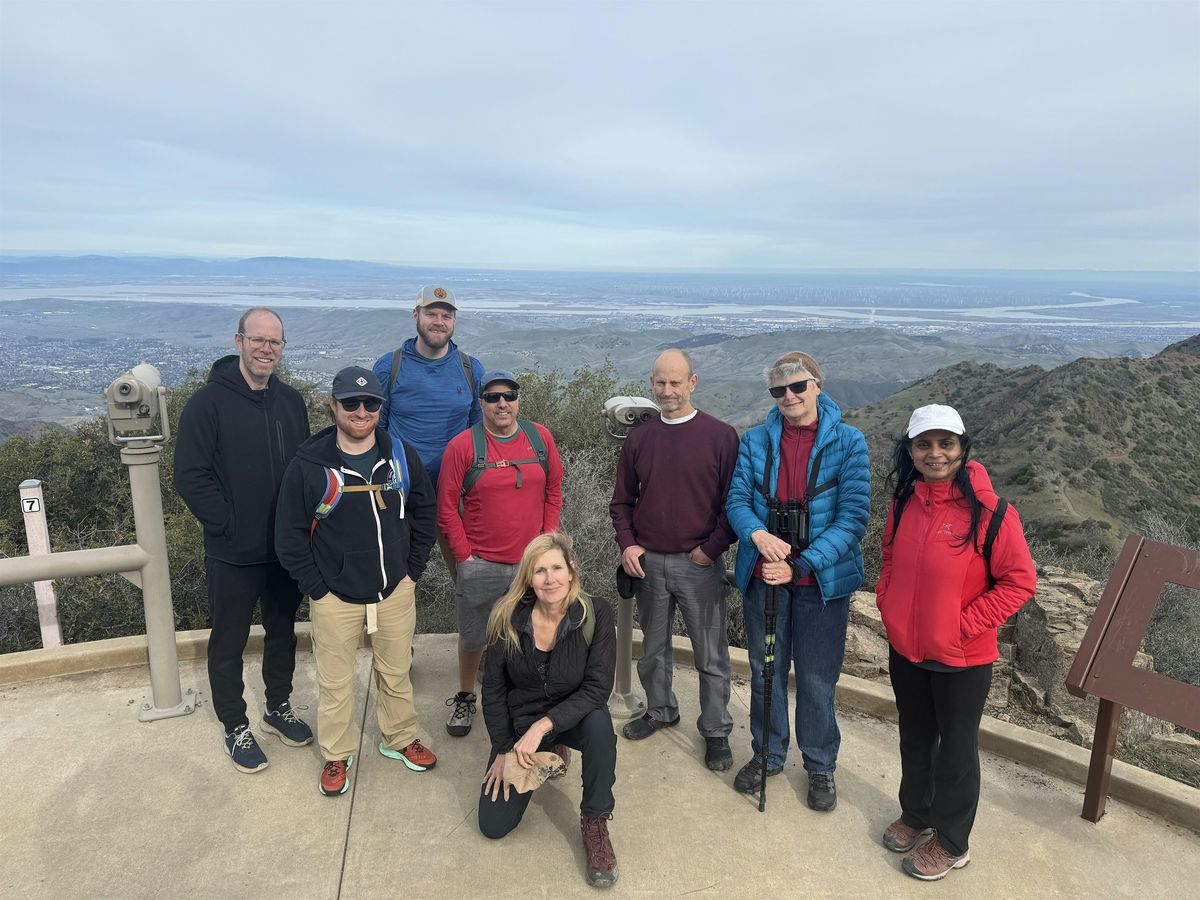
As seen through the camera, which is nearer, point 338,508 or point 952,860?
point 952,860

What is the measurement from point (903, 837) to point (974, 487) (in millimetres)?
1462

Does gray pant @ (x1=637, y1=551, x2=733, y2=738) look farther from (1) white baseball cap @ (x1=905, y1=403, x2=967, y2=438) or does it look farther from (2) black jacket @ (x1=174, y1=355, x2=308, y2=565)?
(2) black jacket @ (x1=174, y1=355, x2=308, y2=565)

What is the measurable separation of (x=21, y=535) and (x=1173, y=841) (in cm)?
1256

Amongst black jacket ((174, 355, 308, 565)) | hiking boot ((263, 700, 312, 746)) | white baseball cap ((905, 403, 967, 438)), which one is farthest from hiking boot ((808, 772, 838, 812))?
black jacket ((174, 355, 308, 565))

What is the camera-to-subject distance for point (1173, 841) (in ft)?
10.2

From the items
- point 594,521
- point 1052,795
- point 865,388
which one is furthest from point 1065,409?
point 865,388

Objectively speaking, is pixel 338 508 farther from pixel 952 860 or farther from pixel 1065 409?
pixel 1065 409

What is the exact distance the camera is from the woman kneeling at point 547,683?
9.61 feet

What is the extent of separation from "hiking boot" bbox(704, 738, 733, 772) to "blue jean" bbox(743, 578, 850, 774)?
0.18 m

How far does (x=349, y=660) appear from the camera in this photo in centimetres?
332

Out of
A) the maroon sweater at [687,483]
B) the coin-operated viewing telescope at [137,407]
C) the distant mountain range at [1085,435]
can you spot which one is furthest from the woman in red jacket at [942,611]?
the distant mountain range at [1085,435]

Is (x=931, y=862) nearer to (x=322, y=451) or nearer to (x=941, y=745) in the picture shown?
(x=941, y=745)

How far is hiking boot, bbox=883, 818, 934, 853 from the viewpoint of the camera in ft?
9.89

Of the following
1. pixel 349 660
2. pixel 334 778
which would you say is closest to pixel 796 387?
pixel 349 660
